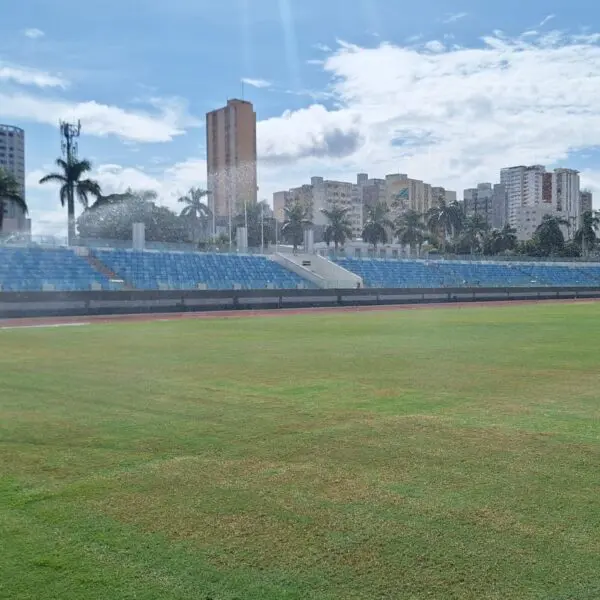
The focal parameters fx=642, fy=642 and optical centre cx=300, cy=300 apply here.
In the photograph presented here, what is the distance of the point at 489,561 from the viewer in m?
3.98

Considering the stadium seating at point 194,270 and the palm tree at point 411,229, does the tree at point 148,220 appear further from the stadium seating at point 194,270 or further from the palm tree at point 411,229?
the palm tree at point 411,229

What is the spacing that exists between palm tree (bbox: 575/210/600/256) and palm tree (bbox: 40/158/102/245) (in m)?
89.0

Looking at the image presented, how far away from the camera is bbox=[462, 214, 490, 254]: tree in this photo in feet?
384

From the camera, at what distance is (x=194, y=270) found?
48875mm

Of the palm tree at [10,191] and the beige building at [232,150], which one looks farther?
the beige building at [232,150]

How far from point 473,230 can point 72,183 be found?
3258 inches

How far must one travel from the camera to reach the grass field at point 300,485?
12.5 feet

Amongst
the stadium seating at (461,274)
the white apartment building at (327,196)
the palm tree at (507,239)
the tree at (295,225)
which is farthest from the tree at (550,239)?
the white apartment building at (327,196)

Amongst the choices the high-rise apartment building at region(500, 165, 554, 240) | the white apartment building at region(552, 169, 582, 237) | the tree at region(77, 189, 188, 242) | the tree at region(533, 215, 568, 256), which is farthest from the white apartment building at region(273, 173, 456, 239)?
the tree at region(77, 189, 188, 242)

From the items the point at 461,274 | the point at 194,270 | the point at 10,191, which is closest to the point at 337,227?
the point at 461,274

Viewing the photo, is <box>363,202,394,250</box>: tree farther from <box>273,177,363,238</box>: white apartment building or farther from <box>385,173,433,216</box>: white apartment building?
<box>385,173,433,216</box>: white apartment building

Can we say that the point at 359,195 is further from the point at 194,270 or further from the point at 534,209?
the point at 194,270

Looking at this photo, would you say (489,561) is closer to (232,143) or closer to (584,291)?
(584,291)

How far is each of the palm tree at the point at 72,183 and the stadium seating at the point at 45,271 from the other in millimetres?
8472
